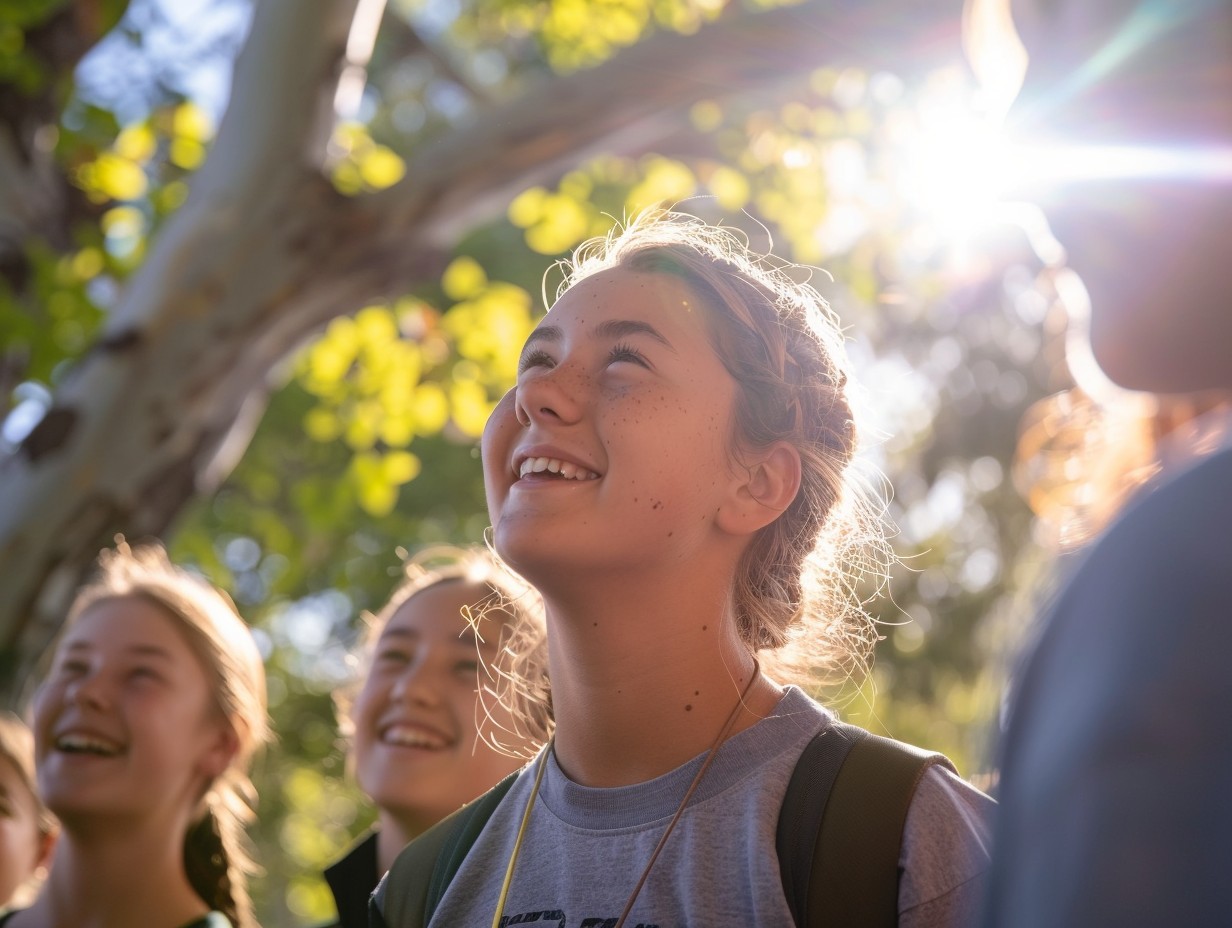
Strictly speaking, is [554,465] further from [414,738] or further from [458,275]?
[458,275]

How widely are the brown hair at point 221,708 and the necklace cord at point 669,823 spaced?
150cm

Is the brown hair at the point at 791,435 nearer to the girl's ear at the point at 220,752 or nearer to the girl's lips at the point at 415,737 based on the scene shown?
the girl's lips at the point at 415,737

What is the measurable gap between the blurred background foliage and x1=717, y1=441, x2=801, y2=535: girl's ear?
42 cm

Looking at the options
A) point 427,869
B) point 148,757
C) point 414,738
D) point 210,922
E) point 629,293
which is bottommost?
point 210,922

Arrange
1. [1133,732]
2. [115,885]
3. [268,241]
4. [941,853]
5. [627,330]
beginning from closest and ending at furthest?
[1133,732], [941,853], [627,330], [115,885], [268,241]

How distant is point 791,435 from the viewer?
244cm

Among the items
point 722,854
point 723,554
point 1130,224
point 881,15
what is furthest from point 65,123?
point 1130,224

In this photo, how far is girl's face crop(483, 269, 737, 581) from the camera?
7.09 ft

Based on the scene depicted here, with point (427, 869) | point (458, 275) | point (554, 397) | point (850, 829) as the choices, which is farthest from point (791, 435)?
point (458, 275)

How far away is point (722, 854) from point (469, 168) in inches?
149

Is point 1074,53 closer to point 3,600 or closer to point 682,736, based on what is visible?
point 682,736

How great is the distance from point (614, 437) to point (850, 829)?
2.48 ft

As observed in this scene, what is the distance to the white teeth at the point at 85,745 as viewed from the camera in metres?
3.33

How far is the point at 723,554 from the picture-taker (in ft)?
7.72
